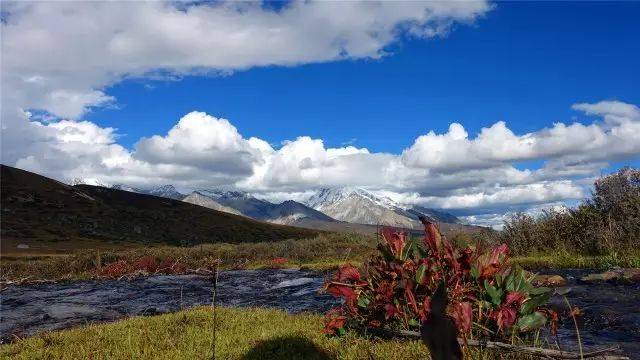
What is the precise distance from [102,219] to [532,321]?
10499 cm

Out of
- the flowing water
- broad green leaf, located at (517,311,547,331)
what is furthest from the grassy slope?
broad green leaf, located at (517,311,547,331)

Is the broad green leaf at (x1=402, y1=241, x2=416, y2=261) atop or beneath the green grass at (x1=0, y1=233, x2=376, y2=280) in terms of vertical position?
atop

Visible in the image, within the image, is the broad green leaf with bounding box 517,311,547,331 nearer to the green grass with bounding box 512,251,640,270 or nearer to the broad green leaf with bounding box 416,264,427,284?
the broad green leaf with bounding box 416,264,427,284

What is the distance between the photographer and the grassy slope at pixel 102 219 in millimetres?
87625

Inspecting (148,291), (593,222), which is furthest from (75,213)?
(593,222)

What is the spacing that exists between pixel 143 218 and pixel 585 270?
10667 centimetres

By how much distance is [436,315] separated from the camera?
3.12 ft

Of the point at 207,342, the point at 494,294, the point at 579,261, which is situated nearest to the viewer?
the point at 494,294

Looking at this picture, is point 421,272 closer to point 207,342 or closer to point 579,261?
point 207,342

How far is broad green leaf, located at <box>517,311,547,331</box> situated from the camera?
5.84 m

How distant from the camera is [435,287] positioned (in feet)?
19.0

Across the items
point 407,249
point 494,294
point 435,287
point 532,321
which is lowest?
point 532,321

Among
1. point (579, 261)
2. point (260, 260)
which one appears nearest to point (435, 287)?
point (579, 261)

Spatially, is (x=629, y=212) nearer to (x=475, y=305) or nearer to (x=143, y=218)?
(x=475, y=305)
